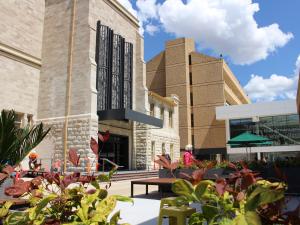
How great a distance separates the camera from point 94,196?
94.3 inches

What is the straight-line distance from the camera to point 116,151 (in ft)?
84.9

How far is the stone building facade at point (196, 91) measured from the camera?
1650 inches

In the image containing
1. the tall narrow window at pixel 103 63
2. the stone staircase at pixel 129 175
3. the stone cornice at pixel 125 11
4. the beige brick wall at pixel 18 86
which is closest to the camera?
the stone staircase at pixel 129 175

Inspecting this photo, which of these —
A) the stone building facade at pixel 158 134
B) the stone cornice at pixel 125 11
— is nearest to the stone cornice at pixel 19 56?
the stone cornice at pixel 125 11

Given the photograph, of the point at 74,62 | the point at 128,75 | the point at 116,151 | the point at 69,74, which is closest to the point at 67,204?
the point at 69,74

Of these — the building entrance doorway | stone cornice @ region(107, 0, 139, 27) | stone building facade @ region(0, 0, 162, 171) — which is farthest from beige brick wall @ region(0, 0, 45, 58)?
the building entrance doorway

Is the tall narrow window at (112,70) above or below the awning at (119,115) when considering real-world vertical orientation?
above

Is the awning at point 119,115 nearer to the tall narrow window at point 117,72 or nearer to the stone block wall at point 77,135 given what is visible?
the stone block wall at point 77,135

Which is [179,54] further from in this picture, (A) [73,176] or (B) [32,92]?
(A) [73,176]

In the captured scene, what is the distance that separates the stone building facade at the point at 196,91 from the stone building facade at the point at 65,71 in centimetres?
1786

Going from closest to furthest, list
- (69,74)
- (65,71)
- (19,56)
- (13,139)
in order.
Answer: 1. (13,139)
2. (19,56)
3. (69,74)
4. (65,71)

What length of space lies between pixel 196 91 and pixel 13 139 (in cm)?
4027

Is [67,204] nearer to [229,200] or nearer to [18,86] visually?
[229,200]

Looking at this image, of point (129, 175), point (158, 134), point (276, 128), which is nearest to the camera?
point (129, 175)
